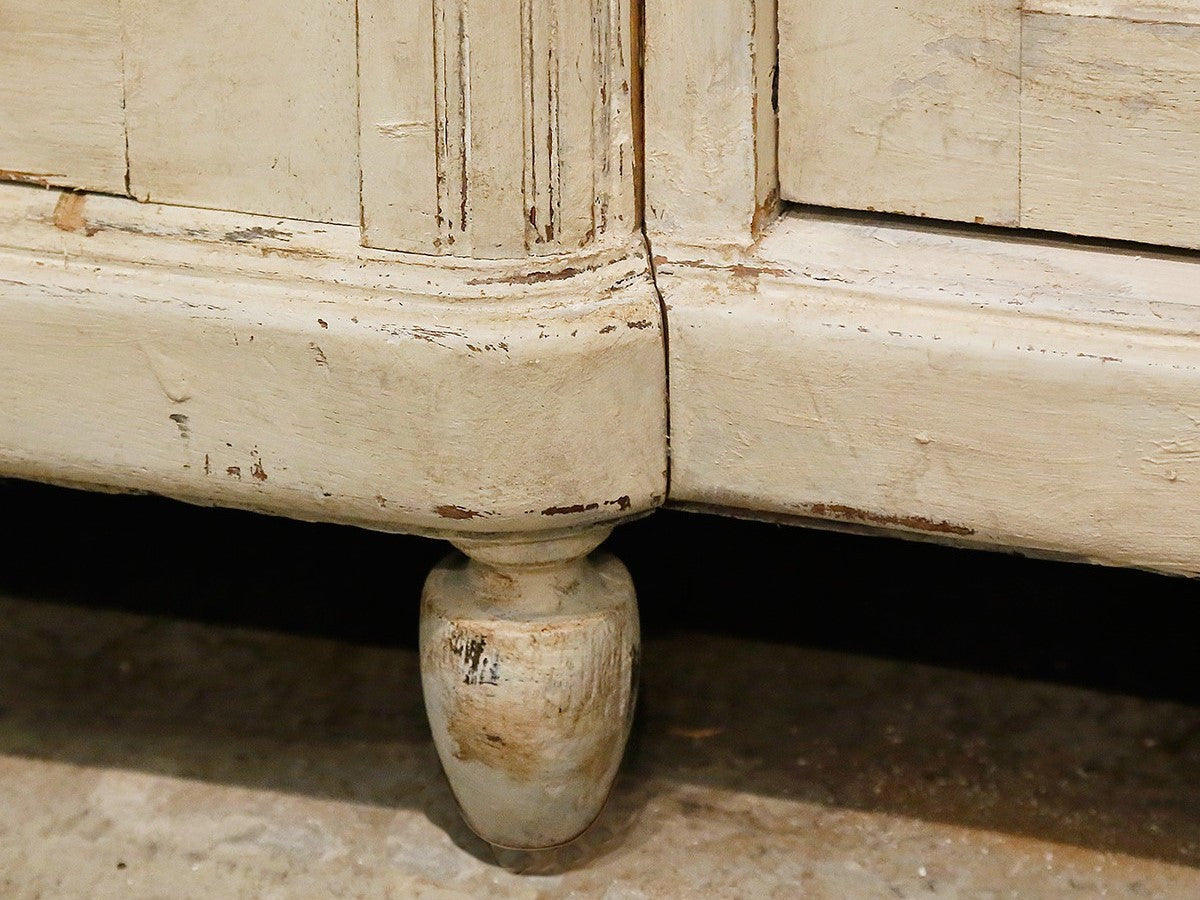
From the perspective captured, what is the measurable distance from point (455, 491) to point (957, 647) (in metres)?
0.46

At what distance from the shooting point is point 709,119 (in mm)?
914

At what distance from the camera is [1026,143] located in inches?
35.5

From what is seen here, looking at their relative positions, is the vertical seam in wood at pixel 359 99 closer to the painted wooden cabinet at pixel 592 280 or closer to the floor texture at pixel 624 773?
the painted wooden cabinet at pixel 592 280

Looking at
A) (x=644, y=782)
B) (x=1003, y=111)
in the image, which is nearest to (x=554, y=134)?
(x=1003, y=111)

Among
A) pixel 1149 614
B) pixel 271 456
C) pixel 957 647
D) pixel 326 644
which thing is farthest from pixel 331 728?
pixel 1149 614

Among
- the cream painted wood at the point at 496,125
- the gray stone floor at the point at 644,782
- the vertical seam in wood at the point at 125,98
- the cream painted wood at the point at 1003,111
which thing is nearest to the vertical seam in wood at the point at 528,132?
the cream painted wood at the point at 496,125

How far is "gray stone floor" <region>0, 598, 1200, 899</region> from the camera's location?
1.04m

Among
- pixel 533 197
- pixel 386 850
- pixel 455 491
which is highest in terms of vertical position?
pixel 533 197

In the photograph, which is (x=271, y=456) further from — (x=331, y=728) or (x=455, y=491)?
(x=331, y=728)

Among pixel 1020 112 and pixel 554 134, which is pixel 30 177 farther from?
pixel 1020 112

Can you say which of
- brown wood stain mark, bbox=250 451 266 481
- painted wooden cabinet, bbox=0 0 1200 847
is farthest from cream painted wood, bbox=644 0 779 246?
brown wood stain mark, bbox=250 451 266 481

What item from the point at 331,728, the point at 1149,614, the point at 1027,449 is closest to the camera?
the point at 1027,449

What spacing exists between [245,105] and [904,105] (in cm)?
33

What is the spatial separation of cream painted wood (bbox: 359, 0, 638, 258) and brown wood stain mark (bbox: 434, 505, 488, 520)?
0.12 metres
